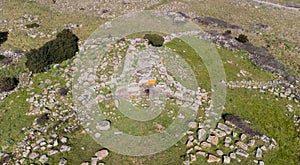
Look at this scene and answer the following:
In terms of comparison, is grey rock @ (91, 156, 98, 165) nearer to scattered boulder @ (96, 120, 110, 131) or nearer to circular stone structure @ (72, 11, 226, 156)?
circular stone structure @ (72, 11, 226, 156)

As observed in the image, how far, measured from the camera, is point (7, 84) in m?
29.6

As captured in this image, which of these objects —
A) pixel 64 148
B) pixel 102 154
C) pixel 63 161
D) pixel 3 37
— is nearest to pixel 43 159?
pixel 63 161

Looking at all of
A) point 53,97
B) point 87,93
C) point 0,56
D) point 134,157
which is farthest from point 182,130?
point 0,56

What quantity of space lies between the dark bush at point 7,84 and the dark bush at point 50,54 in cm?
228

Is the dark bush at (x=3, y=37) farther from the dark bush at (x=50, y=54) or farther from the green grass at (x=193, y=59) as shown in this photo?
the green grass at (x=193, y=59)

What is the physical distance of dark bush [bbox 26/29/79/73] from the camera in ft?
104

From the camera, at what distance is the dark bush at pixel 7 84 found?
96.1 ft

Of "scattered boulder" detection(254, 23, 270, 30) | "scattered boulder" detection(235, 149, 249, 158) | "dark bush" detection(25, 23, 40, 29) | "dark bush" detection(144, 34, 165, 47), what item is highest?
"dark bush" detection(144, 34, 165, 47)

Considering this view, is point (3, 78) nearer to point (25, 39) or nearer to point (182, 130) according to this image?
point (25, 39)

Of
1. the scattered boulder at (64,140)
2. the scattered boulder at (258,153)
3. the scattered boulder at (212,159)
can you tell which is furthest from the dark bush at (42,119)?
the scattered boulder at (258,153)

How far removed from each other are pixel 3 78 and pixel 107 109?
36.9 feet

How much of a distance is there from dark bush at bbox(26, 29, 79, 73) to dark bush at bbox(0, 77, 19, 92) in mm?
2278

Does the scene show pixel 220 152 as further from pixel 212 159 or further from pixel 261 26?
pixel 261 26

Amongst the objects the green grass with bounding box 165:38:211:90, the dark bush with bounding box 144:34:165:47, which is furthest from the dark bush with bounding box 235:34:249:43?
the dark bush with bounding box 144:34:165:47
